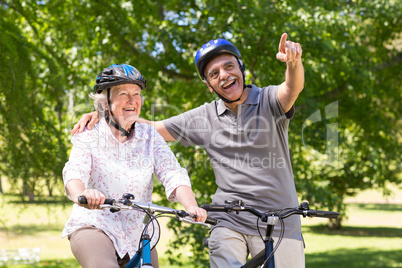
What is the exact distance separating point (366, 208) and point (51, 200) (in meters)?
30.5

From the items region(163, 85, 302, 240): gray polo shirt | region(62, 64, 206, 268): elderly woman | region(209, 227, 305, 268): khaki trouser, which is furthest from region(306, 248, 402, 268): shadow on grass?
region(62, 64, 206, 268): elderly woman

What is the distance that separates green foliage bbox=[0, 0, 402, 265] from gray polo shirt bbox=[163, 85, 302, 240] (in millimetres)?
3209

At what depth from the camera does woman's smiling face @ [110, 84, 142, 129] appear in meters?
3.06

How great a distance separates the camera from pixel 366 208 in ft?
112

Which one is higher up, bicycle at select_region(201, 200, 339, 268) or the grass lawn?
bicycle at select_region(201, 200, 339, 268)

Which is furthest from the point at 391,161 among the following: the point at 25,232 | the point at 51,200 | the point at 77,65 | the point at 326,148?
the point at 25,232

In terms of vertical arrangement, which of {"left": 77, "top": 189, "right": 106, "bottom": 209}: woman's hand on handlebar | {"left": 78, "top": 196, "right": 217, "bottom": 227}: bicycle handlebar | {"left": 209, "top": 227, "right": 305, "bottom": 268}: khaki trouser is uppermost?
{"left": 77, "top": 189, "right": 106, "bottom": 209}: woman's hand on handlebar

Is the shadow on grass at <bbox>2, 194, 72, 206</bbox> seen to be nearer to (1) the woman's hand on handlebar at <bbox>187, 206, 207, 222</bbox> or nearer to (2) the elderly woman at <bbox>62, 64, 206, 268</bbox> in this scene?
(2) the elderly woman at <bbox>62, 64, 206, 268</bbox>

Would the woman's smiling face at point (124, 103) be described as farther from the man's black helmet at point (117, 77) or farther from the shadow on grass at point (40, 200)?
the shadow on grass at point (40, 200)

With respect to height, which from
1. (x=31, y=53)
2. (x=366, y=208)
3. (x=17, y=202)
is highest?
(x=31, y=53)

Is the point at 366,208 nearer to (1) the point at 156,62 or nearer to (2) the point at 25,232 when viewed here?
(2) the point at 25,232

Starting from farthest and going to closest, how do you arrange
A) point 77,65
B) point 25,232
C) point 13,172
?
point 25,232, point 77,65, point 13,172

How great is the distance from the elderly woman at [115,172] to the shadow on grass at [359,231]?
1936 cm

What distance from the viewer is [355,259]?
15016 mm
